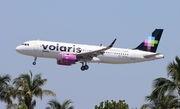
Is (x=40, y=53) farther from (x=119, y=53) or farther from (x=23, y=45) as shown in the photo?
(x=119, y=53)

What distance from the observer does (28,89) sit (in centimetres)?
4734

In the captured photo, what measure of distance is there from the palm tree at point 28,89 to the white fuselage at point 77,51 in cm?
3308

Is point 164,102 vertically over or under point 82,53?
under

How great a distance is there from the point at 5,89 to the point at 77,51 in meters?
34.3

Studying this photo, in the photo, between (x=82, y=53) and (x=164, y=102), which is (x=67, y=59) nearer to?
(x=82, y=53)

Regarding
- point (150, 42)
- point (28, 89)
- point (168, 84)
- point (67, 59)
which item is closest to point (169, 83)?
point (168, 84)

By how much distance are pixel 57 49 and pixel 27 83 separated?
3495cm

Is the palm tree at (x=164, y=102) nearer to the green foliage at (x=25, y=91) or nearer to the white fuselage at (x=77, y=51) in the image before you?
the green foliage at (x=25, y=91)

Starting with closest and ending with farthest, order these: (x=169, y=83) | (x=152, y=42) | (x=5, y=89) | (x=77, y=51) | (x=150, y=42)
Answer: (x=169, y=83), (x=5, y=89), (x=77, y=51), (x=150, y=42), (x=152, y=42)

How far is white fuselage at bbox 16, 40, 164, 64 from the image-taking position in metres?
82.4

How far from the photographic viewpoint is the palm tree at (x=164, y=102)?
133 feet

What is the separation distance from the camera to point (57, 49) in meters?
83.1

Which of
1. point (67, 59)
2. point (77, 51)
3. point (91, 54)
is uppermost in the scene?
point (77, 51)

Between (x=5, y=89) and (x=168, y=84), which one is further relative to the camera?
(x=5, y=89)
